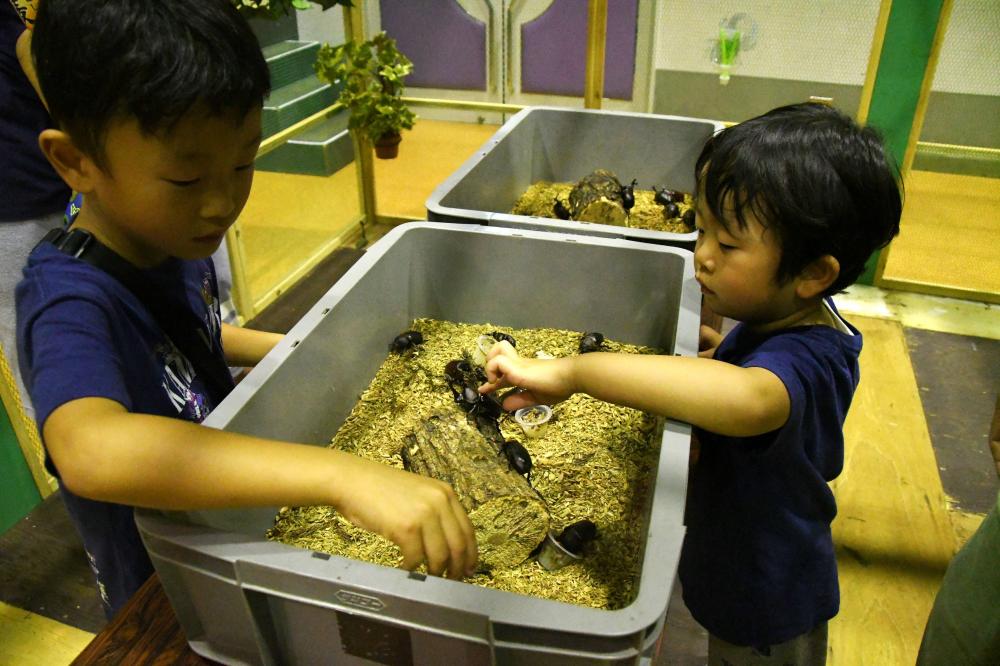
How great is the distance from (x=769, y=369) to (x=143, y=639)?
0.74 meters

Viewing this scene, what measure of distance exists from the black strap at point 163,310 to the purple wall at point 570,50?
2.15m

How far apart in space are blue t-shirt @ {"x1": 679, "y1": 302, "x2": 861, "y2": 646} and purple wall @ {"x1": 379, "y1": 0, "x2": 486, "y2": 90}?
2296 millimetres

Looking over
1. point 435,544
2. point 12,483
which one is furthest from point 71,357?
point 12,483

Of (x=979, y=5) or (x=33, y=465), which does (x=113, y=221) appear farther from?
(x=979, y=5)

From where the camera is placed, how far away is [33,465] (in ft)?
5.99

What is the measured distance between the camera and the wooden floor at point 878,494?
1548 mm

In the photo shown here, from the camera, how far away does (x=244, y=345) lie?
44.5 inches

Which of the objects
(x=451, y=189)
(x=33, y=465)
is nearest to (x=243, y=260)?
(x=33, y=465)

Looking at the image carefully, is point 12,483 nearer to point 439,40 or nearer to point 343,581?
point 343,581

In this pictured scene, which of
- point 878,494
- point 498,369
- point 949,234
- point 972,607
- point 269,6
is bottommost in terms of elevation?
point 878,494

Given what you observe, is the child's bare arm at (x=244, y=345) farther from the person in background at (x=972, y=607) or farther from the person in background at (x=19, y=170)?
the person in background at (x=972, y=607)

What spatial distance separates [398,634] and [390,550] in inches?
13.6

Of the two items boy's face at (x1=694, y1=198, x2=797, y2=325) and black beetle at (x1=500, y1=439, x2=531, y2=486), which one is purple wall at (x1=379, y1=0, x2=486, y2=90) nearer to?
black beetle at (x1=500, y1=439, x2=531, y2=486)

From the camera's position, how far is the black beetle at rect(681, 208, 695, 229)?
2100 millimetres
